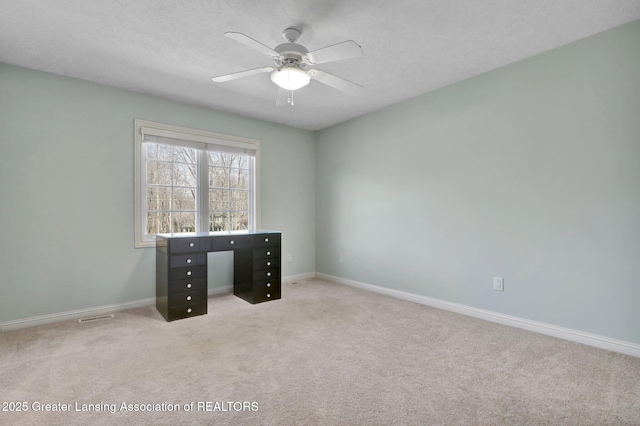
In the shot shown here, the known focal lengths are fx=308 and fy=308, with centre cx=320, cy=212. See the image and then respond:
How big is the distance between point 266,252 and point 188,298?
3.32 feet

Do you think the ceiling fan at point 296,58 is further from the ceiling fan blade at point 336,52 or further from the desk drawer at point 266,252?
the desk drawer at point 266,252

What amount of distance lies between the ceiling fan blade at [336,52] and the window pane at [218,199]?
246cm

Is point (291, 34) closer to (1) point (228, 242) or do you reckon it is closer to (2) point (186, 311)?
(1) point (228, 242)

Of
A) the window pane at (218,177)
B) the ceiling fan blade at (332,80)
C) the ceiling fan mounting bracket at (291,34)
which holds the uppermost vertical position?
the ceiling fan mounting bracket at (291,34)

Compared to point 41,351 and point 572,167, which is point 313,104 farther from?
point 41,351

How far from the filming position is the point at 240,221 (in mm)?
4410

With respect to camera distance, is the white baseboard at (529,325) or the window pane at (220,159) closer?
the white baseboard at (529,325)

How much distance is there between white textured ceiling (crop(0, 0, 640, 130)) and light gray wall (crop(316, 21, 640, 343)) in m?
0.30

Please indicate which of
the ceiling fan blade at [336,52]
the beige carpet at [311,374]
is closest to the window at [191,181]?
the beige carpet at [311,374]

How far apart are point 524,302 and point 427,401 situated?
5.48 feet

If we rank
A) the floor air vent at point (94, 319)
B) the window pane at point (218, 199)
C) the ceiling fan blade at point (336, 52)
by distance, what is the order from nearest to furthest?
the ceiling fan blade at point (336, 52), the floor air vent at point (94, 319), the window pane at point (218, 199)

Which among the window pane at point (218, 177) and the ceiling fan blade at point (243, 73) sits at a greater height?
the ceiling fan blade at point (243, 73)

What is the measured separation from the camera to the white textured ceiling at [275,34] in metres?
2.08

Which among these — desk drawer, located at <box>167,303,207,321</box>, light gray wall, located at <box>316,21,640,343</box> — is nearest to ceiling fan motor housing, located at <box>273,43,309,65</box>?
light gray wall, located at <box>316,21,640,343</box>
